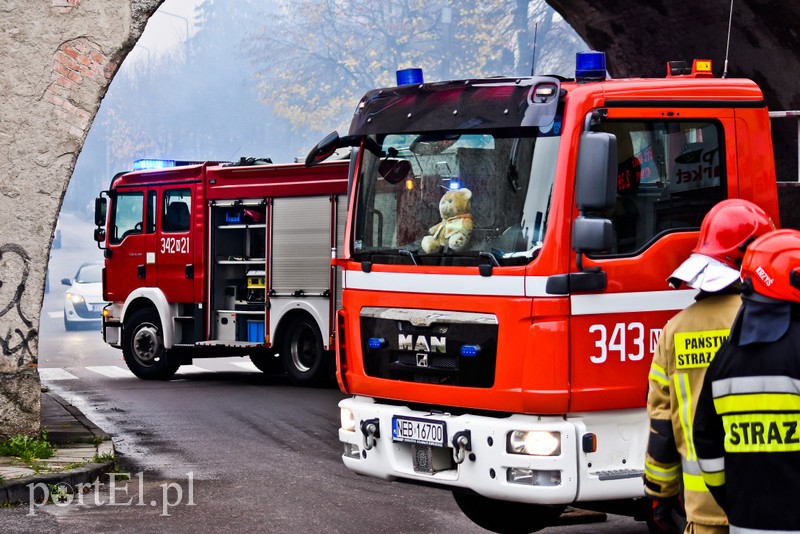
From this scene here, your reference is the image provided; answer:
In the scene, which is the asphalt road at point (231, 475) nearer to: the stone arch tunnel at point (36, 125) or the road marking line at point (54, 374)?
the road marking line at point (54, 374)

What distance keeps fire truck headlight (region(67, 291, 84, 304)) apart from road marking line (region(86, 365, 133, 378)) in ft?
29.5

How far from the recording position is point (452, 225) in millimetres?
6953

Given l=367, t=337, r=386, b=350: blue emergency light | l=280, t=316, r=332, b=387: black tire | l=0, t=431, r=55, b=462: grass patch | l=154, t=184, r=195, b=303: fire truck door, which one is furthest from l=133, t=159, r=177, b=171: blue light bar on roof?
l=367, t=337, r=386, b=350: blue emergency light

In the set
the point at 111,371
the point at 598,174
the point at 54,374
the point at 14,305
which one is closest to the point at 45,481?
the point at 14,305

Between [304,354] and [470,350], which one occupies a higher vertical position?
[470,350]

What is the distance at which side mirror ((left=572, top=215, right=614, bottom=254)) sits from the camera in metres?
6.36

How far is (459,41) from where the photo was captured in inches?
1702

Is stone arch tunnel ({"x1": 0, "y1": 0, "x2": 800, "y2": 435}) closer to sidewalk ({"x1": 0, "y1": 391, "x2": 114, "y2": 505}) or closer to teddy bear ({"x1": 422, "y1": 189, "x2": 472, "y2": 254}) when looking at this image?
sidewalk ({"x1": 0, "y1": 391, "x2": 114, "y2": 505})

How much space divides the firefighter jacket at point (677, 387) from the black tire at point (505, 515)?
310cm

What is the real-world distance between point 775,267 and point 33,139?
24.9ft

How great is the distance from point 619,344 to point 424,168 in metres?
1.48

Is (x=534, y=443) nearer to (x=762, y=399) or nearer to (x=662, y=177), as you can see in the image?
(x=662, y=177)

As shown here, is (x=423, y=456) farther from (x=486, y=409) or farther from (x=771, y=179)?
(x=771, y=179)

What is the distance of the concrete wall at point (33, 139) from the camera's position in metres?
10.2
